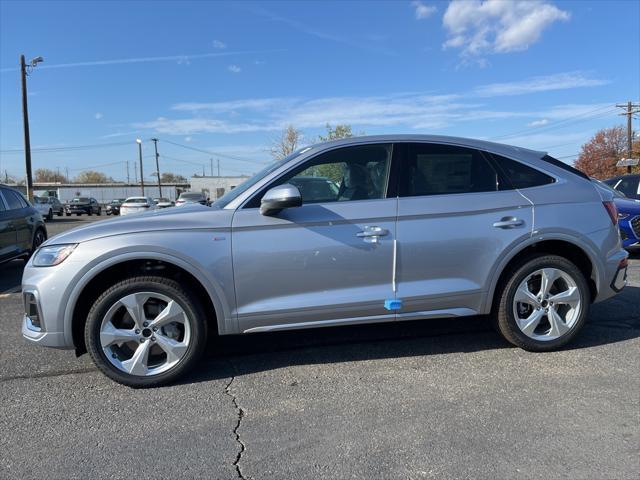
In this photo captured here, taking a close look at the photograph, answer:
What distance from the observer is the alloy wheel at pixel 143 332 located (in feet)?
11.1

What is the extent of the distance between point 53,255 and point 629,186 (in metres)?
10.2

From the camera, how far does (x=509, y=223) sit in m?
3.81

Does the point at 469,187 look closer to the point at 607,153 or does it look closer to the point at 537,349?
the point at 537,349

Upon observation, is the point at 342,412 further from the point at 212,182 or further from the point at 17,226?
the point at 212,182

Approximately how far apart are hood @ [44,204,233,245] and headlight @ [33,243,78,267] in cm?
4

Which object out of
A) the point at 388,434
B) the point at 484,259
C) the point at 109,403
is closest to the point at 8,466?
the point at 109,403

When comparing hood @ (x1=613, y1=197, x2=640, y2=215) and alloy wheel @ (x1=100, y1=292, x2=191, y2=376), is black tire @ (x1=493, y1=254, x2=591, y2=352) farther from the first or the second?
hood @ (x1=613, y1=197, x2=640, y2=215)

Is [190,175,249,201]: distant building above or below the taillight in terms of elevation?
above

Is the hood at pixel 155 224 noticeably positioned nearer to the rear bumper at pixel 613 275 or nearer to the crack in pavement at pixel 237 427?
the crack in pavement at pixel 237 427

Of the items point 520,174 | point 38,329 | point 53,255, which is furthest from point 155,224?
point 520,174

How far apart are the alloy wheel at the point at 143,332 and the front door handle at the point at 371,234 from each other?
1.41m

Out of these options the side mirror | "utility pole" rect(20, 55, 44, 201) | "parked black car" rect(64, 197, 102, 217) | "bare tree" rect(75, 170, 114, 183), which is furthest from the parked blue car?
"bare tree" rect(75, 170, 114, 183)

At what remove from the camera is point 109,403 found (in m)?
3.25

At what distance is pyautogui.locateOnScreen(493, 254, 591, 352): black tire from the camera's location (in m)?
3.87
